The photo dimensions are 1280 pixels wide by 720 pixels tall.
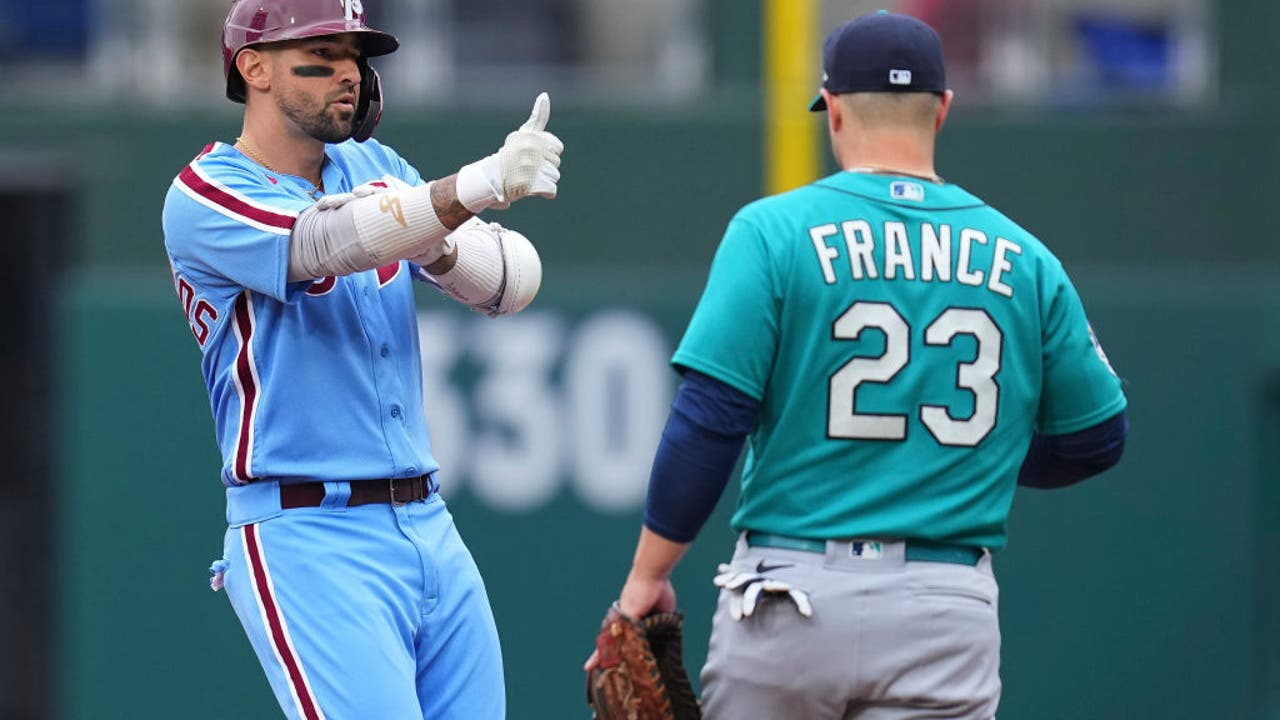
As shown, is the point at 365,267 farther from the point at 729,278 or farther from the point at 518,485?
the point at 518,485

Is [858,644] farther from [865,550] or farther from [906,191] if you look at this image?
[906,191]

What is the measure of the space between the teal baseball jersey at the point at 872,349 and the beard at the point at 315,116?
75cm

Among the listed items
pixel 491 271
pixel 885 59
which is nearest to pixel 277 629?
pixel 491 271

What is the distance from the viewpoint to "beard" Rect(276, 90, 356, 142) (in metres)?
3.51

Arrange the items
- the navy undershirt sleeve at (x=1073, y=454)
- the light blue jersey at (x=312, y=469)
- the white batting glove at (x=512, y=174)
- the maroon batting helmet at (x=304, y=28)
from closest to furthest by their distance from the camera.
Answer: the white batting glove at (x=512, y=174) → the light blue jersey at (x=312, y=469) → the maroon batting helmet at (x=304, y=28) → the navy undershirt sleeve at (x=1073, y=454)

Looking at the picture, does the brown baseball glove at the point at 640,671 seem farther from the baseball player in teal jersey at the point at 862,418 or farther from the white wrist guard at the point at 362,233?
the white wrist guard at the point at 362,233

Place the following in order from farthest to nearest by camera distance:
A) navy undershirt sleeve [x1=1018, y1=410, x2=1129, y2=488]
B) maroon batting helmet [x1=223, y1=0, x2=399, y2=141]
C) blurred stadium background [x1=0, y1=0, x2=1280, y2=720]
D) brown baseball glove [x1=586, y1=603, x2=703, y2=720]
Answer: blurred stadium background [x1=0, y1=0, x2=1280, y2=720], navy undershirt sleeve [x1=1018, y1=410, x2=1129, y2=488], brown baseball glove [x1=586, y1=603, x2=703, y2=720], maroon batting helmet [x1=223, y1=0, x2=399, y2=141]

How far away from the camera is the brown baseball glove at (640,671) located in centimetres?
359

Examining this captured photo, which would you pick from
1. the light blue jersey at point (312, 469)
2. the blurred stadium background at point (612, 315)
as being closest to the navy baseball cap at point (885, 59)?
the light blue jersey at point (312, 469)

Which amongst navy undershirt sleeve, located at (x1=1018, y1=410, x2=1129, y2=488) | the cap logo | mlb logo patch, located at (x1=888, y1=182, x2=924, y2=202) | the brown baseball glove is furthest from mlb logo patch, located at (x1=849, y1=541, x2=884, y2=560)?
the cap logo

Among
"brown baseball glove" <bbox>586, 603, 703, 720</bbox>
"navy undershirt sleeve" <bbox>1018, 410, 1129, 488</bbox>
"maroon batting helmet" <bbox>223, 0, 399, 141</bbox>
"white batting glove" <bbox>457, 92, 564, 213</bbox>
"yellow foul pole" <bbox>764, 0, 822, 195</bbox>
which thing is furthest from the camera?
"yellow foul pole" <bbox>764, 0, 822, 195</bbox>

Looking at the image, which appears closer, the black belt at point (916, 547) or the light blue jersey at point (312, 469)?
the light blue jersey at point (312, 469)

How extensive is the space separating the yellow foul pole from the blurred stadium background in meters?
0.02

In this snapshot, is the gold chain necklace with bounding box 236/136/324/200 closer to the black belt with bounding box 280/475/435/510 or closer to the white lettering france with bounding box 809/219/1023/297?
the black belt with bounding box 280/475/435/510
